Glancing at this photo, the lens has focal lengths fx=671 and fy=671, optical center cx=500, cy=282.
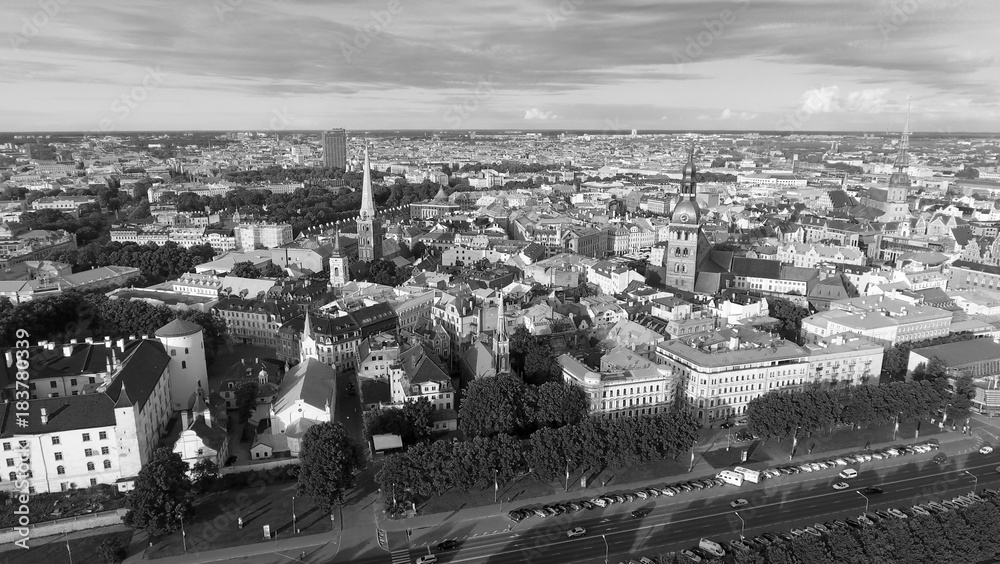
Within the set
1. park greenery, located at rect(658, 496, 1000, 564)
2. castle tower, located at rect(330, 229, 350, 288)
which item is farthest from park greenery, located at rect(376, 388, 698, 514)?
castle tower, located at rect(330, 229, 350, 288)

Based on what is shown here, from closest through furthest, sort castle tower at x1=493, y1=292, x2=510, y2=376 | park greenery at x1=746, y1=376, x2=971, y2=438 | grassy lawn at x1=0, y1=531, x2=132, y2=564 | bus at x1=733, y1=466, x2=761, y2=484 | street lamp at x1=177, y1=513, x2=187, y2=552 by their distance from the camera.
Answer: grassy lawn at x1=0, y1=531, x2=132, y2=564 → street lamp at x1=177, y1=513, x2=187, y2=552 → bus at x1=733, y1=466, x2=761, y2=484 → park greenery at x1=746, y1=376, x2=971, y2=438 → castle tower at x1=493, y1=292, x2=510, y2=376

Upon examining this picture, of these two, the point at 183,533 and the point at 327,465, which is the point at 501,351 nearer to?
the point at 327,465

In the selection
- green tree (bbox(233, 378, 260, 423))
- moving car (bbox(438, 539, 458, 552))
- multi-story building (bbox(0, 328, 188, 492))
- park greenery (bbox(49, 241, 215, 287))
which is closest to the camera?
moving car (bbox(438, 539, 458, 552))

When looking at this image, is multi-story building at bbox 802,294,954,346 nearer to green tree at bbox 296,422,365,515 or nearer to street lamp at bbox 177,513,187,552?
green tree at bbox 296,422,365,515

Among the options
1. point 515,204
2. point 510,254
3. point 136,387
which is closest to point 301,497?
point 136,387

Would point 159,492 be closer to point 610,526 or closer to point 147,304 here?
point 610,526

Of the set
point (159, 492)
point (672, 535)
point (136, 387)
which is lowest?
point (672, 535)
